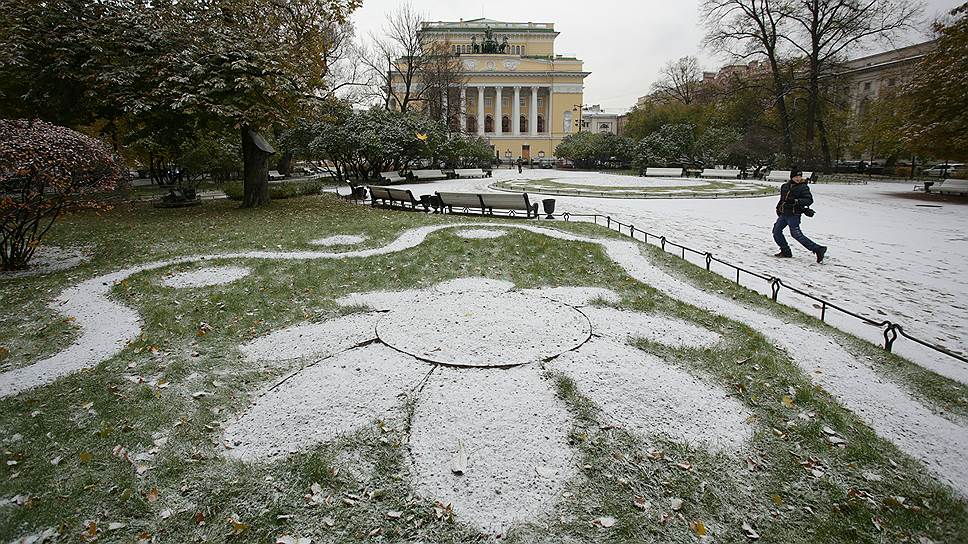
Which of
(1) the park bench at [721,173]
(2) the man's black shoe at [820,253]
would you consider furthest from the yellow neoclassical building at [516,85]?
(2) the man's black shoe at [820,253]

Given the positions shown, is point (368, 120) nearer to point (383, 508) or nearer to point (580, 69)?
point (383, 508)

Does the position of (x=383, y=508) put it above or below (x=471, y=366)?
below

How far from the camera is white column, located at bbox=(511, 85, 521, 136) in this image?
6812 cm

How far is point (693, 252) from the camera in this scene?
9.45 m

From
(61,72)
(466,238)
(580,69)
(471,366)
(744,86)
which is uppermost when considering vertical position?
(580,69)

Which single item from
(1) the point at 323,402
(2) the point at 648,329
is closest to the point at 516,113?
(2) the point at 648,329

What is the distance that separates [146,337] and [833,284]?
9.88 metres

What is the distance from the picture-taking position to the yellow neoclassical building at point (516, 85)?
67.6 meters

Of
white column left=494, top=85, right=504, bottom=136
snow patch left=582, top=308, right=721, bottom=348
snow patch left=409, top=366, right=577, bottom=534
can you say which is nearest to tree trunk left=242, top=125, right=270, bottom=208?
snow patch left=582, top=308, right=721, bottom=348

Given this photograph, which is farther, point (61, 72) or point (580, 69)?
point (580, 69)

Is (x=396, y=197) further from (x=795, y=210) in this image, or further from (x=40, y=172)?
(x=795, y=210)

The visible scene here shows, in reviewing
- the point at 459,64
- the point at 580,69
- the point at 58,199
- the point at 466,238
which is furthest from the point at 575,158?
the point at 58,199

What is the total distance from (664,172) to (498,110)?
38.4 metres

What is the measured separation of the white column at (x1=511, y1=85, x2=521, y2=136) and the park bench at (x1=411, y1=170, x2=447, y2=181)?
127ft
